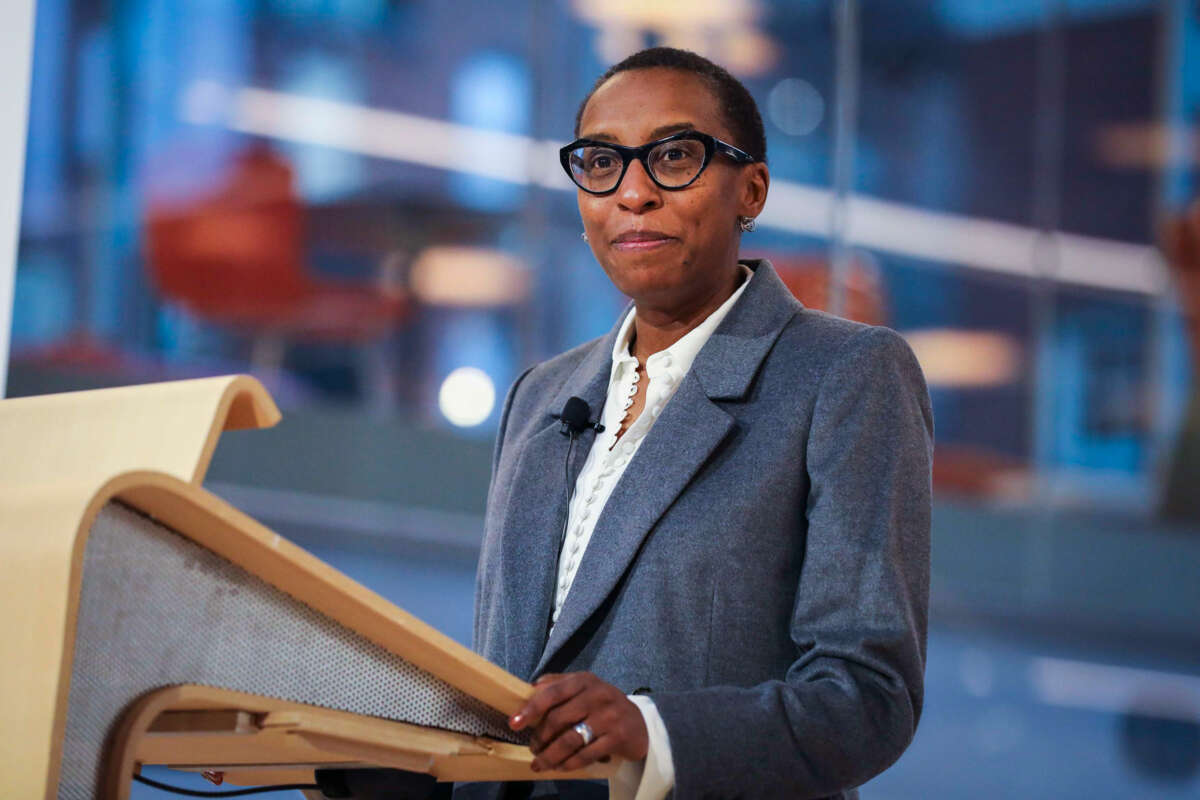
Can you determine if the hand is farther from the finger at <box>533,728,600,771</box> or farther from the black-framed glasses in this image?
the black-framed glasses

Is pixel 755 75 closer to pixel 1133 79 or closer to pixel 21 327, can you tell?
pixel 1133 79

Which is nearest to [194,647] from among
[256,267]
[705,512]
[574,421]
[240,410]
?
[240,410]

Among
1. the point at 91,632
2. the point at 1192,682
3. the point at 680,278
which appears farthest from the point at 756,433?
the point at 1192,682

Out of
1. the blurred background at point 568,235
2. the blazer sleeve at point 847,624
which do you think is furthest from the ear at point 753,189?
the blurred background at point 568,235

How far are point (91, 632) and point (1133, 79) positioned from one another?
21.2 ft

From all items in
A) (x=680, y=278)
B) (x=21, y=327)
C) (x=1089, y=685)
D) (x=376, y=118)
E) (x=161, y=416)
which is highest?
(x=376, y=118)

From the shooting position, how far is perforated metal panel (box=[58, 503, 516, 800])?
814 mm

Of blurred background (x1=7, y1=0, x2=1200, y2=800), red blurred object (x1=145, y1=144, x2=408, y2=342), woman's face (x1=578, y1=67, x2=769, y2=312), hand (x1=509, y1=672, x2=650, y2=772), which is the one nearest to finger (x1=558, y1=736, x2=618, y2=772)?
hand (x1=509, y1=672, x2=650, y2=772)

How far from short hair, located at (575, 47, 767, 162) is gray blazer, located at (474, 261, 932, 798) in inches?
7.5

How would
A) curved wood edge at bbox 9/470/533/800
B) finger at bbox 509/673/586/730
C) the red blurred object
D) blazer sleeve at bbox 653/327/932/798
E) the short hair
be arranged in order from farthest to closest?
the red blurred object → the short hair → blazer sleeve at bbox 653/327/932/798 → finger at bbox 509/673/586/730 → curved wood edge at bbox 9/470/533/800

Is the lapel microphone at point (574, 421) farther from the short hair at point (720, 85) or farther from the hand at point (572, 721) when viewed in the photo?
the hand at point (572, 721)

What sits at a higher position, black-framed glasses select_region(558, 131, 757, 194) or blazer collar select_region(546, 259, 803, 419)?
black-framed glasses select_region(558, 131, 757, 194)

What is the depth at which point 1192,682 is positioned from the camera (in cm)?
532

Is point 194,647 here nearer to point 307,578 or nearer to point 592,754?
point 307,578
